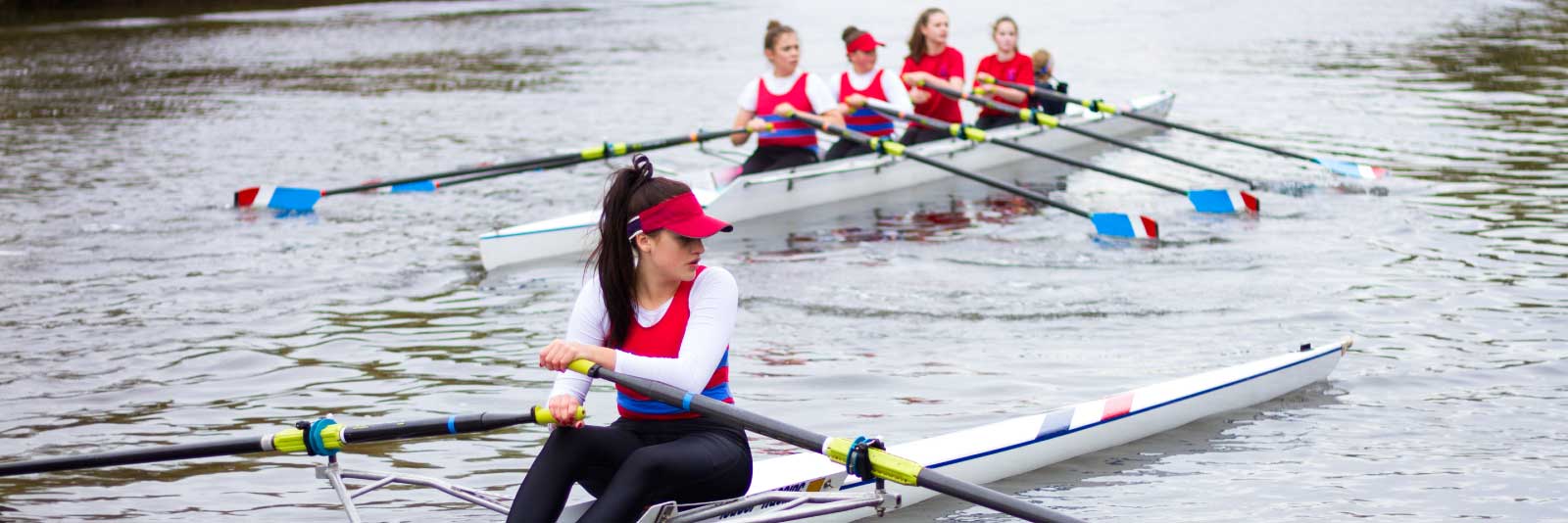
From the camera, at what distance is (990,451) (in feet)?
20.6

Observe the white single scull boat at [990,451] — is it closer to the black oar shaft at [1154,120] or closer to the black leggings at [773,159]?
the black leggings at [773,159]

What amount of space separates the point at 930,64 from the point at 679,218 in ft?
32.8

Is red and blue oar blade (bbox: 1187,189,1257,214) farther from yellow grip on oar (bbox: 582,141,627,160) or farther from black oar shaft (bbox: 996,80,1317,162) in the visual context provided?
yellow grip on oar (bbox: 582,141,627,160)

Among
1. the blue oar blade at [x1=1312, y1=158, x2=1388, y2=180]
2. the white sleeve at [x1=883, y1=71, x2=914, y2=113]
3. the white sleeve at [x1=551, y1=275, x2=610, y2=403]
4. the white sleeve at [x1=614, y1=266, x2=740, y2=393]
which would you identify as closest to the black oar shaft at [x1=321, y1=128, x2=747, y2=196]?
the white sleeve at [x1=883, y1=71, x2=914, y2=113]

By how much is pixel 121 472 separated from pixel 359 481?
113 centimetres

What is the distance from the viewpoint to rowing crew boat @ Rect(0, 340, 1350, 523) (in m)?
5.07

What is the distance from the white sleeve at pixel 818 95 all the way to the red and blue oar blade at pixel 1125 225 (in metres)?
2.35

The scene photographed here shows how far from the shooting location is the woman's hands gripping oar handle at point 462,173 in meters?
11.9

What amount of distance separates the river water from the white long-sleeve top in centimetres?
151

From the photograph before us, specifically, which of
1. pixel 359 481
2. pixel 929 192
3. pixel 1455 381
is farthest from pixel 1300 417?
pixel 929 192

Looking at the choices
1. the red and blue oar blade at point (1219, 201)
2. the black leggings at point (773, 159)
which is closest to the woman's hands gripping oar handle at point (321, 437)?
the black leggings at point (773, 159)

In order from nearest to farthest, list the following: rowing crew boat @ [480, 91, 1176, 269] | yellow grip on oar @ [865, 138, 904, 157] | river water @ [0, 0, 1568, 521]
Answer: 1. river water @ [0, 0, 1568, 521]
2. rowing crew boat @ [480, 91, 1176, 269]
3. yellow grip on oar @ [865, 138, 904, 157]

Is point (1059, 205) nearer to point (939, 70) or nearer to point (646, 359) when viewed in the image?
point (939, 70)

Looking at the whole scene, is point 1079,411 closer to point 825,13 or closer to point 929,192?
point 929,192
